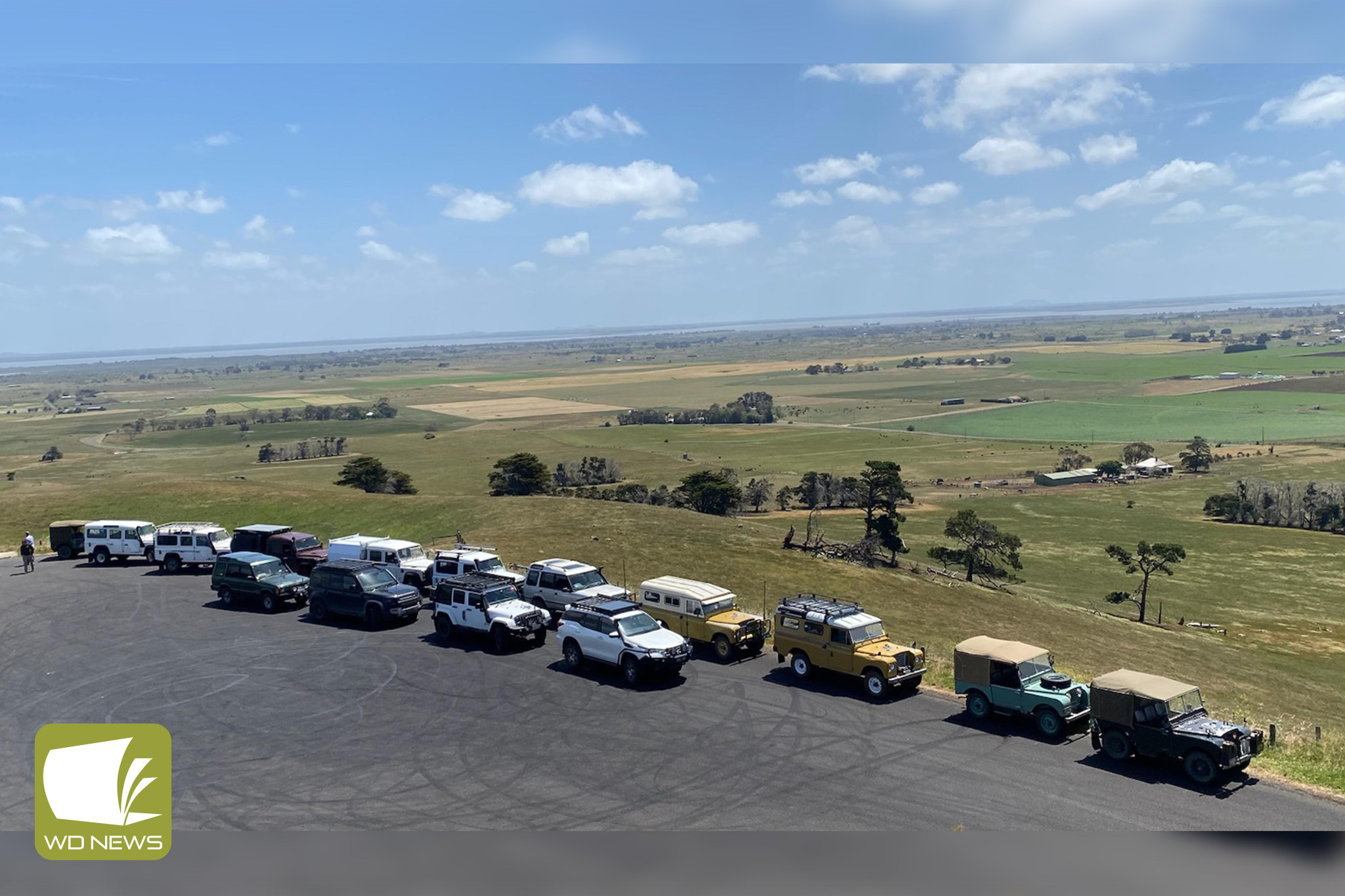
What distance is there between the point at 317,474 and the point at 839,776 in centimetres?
10158

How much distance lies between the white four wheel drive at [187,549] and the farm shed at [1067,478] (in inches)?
3732

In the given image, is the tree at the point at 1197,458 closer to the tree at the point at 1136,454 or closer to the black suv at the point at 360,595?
the tree at the point at 1136,454

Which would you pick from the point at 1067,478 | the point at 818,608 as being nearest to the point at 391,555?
the point at 818,608

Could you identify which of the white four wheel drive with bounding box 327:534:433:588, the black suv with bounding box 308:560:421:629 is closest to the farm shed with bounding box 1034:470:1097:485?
the white four wheel drive with bounding box 327:534:433:588

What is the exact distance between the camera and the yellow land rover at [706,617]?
88.9 ft

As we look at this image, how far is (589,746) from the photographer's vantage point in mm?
20375

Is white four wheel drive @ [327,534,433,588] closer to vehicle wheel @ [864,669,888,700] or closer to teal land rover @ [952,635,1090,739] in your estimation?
vehicle wheel @ [864,669,888,700]

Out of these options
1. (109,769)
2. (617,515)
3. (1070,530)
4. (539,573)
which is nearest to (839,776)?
(109,769)

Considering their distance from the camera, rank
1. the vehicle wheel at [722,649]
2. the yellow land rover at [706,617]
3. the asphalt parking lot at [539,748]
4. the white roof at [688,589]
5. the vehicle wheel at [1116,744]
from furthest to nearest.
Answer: the white roof at [688,589]
the yellow land rover at [706,617]
the vehicle wheel at [722,649]
the vehicle wheel at [1116,744]
the asphalt parking lot at [539,748]

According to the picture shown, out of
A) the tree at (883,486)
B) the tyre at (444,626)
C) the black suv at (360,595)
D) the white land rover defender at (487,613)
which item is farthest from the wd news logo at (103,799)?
the tree at (883,486)

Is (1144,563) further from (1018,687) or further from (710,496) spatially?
(1018,687)

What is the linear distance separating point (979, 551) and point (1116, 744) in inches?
1691

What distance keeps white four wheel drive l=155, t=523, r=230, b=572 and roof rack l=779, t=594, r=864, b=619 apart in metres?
27.3

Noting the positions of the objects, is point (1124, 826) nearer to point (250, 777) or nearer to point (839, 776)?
point (839, 776)
